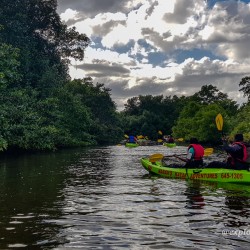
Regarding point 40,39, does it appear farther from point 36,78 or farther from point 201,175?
point 201,175

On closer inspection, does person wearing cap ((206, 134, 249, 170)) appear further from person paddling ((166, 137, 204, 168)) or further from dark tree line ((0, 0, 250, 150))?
dark tree line ((0, 0, 250, 150))

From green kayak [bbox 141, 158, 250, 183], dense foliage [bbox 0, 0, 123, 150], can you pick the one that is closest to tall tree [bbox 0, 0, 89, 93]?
dense foliage [bbox 0, 0, 123, 150]

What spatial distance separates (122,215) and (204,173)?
6.93 meters

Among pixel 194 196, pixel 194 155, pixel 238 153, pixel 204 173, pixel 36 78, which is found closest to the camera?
pixel 194 196

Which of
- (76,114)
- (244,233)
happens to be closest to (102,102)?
(76,114)

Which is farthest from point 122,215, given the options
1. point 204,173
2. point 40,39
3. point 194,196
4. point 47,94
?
point 40,39

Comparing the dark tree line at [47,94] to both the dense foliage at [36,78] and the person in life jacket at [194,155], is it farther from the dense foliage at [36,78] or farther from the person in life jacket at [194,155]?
the person in life jacket at [194,155]

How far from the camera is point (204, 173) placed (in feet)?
47.4

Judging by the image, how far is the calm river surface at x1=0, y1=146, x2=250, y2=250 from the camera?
20.7 ft

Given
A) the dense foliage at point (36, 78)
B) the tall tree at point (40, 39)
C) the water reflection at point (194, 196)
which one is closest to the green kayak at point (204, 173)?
the water reflection at point (194, 196)

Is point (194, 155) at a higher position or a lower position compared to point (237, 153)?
lower

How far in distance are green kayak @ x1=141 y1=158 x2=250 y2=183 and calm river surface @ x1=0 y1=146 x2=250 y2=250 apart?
57 centimetres

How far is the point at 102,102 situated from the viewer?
6588 cm

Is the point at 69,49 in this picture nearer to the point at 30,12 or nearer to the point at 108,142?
the point at 30,12
